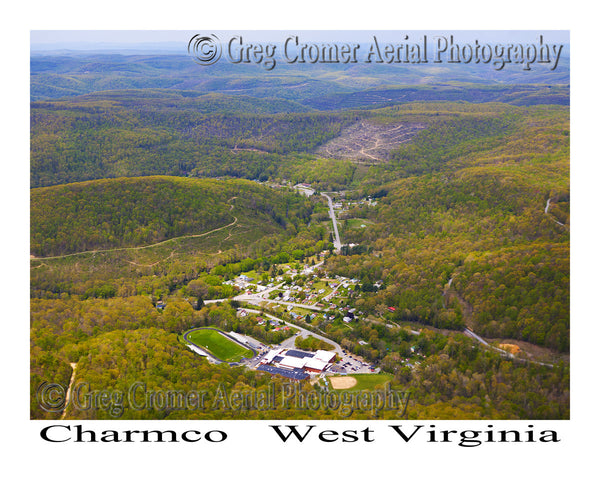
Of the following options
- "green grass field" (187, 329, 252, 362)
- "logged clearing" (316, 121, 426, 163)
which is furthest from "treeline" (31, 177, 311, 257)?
"logged clearing" (316, 121, 426, 163)

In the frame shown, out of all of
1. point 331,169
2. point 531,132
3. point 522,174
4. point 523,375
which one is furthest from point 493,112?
point 523,375

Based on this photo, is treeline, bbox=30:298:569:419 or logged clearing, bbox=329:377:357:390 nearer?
treeline, bbox=30:298:569:419

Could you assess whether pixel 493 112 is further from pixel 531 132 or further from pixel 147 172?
pixel 147 172

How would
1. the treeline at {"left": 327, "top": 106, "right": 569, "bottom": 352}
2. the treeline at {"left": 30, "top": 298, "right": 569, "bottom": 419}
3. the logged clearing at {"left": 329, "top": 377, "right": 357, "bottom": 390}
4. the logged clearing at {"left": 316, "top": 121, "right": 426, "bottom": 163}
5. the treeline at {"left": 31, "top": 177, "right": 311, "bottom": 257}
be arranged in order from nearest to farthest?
the treeline at {"left": 30, "top": 298, "right": 569, "bottom": 419}, the logged clearing at {"left": 329, "top": 377, "right": 357, "bottom": 390}, the treeline at {"left": 327, "top": 106, "right": 569, "bottom": 352}, the treeline at {"left": 31, "top": 177, "right": 311, "bottom": 257}, the logged clearing at {"left": 316, "top": 121, "right": 426, "bottom": 163}

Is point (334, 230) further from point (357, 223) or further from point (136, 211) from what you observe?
point (136, 211)

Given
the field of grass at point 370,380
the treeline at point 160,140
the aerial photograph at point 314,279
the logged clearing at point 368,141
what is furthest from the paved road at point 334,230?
the field of grass at point 370,380

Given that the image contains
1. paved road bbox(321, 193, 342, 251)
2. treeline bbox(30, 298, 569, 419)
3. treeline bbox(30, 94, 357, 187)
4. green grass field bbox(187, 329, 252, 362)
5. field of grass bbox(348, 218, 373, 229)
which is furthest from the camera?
treeline bbox(30, 94, 357, 187)

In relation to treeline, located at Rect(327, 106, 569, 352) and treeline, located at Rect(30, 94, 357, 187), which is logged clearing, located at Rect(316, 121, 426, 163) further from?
treeline, located at Rect(327, 106, 569, 352)
